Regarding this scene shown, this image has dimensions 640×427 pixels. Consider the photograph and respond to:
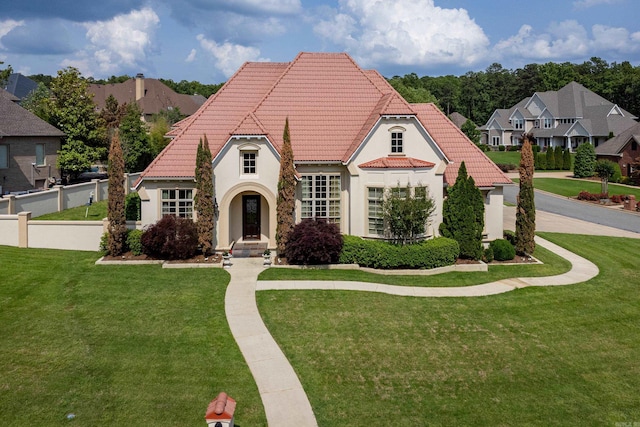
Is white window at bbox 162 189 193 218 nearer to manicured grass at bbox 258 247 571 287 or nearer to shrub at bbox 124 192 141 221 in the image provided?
manicured grass at bbox 258 247 571 287

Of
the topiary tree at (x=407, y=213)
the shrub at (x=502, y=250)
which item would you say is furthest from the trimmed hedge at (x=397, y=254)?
the shrub at (x=502, y=250)

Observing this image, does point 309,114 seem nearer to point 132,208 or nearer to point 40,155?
point 132,208

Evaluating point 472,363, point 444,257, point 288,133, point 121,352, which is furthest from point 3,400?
point 444,257

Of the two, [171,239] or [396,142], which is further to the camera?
[396,142]

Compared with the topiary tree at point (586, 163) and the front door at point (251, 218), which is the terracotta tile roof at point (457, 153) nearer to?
the front door at point (251, 218)

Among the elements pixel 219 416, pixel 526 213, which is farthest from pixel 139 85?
pixel 219 416

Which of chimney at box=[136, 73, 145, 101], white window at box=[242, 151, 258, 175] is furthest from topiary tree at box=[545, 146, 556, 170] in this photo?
chimney at box=[136, 73, 145, 101]

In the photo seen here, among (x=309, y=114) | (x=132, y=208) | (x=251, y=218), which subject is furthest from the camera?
(x=132, y=208)
